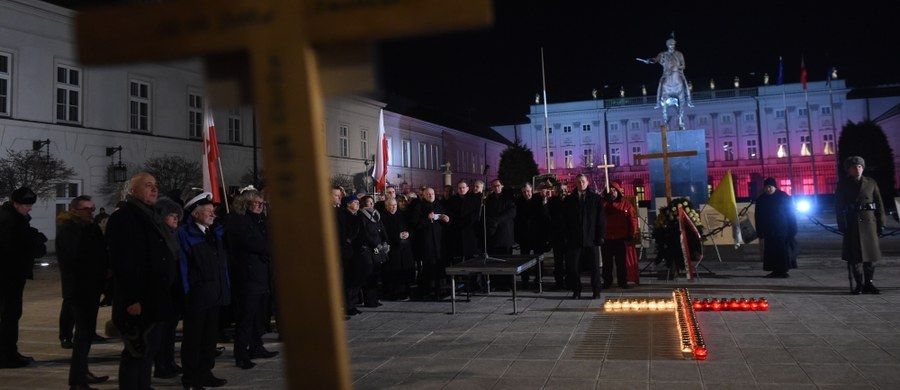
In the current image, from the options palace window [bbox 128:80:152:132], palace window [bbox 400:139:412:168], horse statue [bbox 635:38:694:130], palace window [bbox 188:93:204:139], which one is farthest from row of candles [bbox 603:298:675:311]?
palace window [bbox 400:139:412:168]

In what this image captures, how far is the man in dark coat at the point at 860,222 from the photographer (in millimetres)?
9961

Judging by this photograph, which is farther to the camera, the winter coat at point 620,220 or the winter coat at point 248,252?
the winter coat at point 620,220

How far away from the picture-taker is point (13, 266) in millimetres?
7105

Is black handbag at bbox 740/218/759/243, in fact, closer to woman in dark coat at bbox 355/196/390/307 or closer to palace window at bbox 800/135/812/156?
woman in dark coat at bbox 355/196/390/307

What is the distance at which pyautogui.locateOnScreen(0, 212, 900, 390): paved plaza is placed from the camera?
18.3 feet

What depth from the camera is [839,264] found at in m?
14.8

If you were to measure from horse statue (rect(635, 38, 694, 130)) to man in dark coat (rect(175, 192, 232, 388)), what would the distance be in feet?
63.5

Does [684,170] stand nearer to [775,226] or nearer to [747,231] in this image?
[747,231]

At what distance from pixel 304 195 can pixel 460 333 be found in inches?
254

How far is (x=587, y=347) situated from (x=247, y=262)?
377 centimetres

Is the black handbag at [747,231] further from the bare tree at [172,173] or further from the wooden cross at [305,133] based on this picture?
the bare tree at [172,173]

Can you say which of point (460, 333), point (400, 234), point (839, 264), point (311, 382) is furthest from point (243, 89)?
point (839, 264)

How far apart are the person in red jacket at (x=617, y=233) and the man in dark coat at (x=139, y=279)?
348 inches

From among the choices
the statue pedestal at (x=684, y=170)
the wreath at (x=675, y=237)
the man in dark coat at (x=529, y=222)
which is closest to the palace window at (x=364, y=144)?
the statue pedestal at (x=684, y=170)
